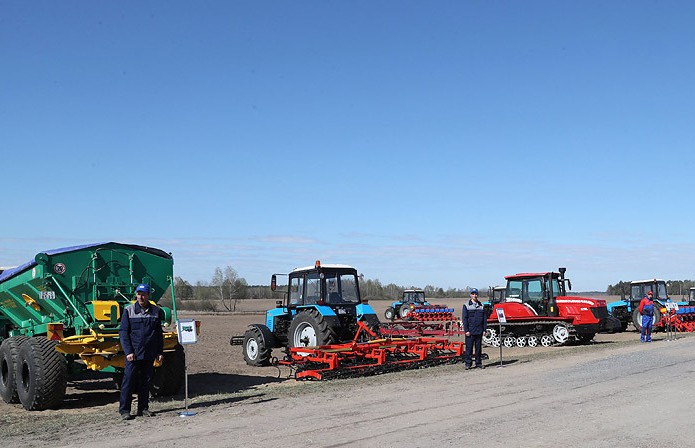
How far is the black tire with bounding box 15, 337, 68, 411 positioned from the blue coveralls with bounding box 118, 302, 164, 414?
1539 millimetres

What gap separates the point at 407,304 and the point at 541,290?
56.2 ft

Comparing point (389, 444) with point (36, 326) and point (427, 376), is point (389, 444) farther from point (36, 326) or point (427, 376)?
point (36, 326)

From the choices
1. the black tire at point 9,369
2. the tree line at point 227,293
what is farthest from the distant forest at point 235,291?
the black tire at point 9,369

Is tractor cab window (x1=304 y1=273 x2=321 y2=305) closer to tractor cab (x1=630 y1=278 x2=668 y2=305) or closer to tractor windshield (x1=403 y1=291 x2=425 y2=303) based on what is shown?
tractor cab (x1=630 y1=278 x2=668 y2=305)

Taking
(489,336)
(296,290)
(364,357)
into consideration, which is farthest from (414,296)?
(364,357)

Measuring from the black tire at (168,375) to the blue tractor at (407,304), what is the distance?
2517cm

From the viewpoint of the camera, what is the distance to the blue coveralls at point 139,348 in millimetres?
9750

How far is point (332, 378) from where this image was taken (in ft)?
45.8

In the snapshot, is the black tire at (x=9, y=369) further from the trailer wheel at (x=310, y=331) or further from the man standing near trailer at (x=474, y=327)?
the man standing near trailer at (x=474, y=327)

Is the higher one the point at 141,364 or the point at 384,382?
the point at 141,364

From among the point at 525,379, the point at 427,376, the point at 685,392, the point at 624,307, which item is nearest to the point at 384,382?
the point at 427,376

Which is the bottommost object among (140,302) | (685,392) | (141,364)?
(685,392)

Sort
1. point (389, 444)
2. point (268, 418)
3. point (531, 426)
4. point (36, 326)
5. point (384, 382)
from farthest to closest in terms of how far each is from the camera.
Result: point (384, 382)
point (36, 326)
point (268, 418)
point (531, 426)
point (389, 444)

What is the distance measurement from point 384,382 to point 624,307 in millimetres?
19718
